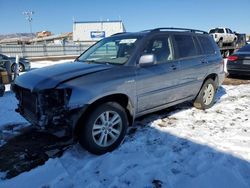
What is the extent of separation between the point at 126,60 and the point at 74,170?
6.33 feet


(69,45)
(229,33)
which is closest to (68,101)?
(229,33)

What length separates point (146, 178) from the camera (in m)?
3.44

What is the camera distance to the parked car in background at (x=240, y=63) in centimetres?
1005

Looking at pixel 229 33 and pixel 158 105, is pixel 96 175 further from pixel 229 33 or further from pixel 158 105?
pixel 229 33

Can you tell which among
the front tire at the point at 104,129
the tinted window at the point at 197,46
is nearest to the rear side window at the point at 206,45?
the tinted window at the point at 197,46

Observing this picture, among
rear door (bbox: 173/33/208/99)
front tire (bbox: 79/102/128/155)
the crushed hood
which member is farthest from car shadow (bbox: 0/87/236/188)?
rear door (bbox: 173/33/208/99)

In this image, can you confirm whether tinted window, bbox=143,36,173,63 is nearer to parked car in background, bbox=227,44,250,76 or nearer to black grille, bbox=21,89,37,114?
black grille, bbox=21,89,37,114

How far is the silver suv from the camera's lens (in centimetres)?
368

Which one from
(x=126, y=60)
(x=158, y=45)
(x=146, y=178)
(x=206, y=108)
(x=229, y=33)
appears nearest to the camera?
(x=146, y=178)

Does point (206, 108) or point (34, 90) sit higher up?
point (34, 90)

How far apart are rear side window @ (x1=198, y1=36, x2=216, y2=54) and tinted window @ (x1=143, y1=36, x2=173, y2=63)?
1.32 meters

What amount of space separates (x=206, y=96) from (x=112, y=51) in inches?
108

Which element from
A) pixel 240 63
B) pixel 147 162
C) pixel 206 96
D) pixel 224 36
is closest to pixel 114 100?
pixel 147 162

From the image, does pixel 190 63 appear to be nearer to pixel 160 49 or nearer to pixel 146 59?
pixel 160 49
